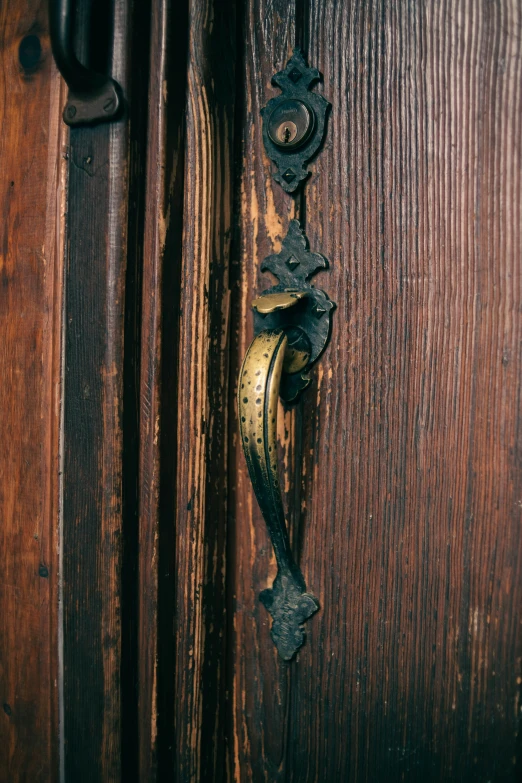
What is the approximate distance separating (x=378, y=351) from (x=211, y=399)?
153 mm

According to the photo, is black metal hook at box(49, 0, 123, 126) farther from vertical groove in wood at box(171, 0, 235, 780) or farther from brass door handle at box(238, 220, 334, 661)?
brass door handle at box(238, 220, 334, 661)

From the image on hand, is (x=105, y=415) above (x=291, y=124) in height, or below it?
below

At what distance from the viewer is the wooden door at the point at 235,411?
1.35 ft

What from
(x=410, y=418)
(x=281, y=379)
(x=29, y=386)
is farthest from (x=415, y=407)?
(x=29, y=386)

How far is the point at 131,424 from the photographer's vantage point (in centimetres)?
49

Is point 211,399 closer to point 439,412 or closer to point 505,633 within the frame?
point 439,412

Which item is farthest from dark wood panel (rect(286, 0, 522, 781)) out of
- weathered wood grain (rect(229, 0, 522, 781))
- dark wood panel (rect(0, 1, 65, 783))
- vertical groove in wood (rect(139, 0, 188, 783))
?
dark wood panel (rect(0, 1, 65, 783))

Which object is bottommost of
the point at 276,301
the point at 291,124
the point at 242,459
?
the point at 242,459

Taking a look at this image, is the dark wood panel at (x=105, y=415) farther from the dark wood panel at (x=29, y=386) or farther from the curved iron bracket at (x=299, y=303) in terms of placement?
the curved iron bracket at (x=299, y=303)

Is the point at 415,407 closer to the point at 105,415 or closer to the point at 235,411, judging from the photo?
the point at 235,411

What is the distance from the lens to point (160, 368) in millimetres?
478

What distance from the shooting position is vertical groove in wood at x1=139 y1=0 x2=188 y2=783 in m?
0.48

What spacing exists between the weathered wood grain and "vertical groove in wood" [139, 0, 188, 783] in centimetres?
7

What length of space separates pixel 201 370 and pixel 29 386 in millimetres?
178
